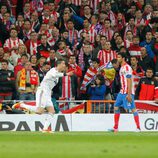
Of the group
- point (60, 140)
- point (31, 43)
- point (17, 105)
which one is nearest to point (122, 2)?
point (31, 43)

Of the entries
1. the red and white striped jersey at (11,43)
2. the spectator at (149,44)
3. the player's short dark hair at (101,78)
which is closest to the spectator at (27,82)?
the red and white striped jersey at (11,43)

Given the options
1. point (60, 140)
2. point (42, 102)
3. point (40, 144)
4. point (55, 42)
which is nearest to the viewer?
point (40, 144)

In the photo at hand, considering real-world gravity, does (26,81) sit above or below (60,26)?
below

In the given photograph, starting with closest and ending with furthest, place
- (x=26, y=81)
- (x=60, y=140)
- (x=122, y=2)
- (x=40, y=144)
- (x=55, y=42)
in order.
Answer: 1. (x=40, y=144)
2. (x=60, y=140)
3. (x=26, y=81)
4. (x=55, y=42)
5. (x=122, y=2)

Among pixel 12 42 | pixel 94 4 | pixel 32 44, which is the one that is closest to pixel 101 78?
pixel 32 44

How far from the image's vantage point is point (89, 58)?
26.5 metres

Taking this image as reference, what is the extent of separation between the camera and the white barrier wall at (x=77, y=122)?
79.3 ft

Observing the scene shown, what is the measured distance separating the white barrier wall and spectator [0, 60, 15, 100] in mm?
1071

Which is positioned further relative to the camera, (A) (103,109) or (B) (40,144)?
(A) (103,109)

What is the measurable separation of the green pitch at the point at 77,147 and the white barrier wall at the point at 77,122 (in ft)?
19.3

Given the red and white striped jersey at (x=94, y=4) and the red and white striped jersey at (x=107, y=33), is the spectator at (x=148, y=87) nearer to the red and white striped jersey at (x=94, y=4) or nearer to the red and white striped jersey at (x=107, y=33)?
Answer: the red and white striped jersey at (x=107, y=33)

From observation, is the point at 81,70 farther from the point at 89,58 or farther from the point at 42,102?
the point at 42,102

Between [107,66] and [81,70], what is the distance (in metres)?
0.87

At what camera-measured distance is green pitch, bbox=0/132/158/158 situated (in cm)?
1347
